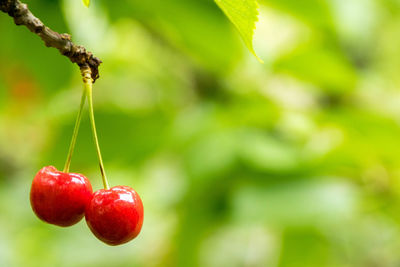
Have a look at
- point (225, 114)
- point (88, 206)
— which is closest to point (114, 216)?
point (88, 206)

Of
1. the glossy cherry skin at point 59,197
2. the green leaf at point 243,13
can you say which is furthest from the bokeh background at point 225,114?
the green leaf at point 243,13

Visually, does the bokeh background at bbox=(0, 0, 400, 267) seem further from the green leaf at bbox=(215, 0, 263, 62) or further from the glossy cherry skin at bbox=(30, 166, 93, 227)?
the green leaf at bbox=(215, 0, 263, 62)

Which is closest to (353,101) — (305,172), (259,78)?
(259,78)

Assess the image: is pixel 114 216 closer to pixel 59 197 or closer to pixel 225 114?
pixel 59 197

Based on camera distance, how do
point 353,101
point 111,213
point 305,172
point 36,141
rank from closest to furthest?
1. point 111,213
2. point 305,172
3. point 353,101
4. point 36,141

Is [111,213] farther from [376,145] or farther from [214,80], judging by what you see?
[214,80]

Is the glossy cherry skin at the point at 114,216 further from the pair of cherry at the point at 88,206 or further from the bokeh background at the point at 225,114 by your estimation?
the bokeh background at the point at 225,114

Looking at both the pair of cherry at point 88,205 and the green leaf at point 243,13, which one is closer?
the green leaf at point 243,13
